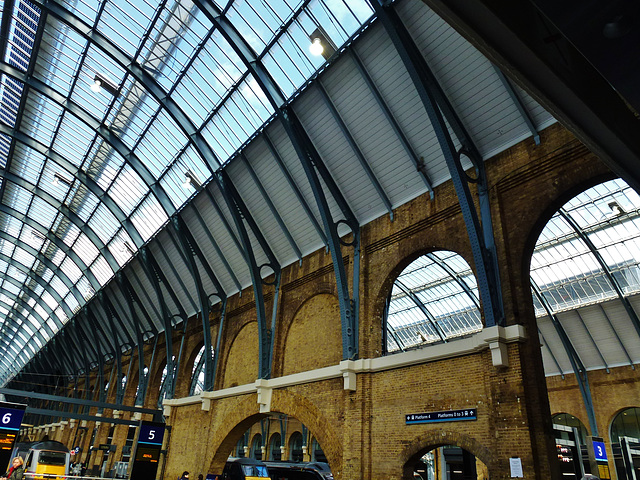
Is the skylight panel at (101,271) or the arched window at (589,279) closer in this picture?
the arched window at (589,279)

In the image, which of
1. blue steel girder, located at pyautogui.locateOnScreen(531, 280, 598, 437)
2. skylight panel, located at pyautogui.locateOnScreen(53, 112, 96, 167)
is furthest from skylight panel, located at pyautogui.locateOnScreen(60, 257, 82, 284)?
blue steel girder, located at pyautogui.locateOnScreen(531, 280, 598, 437)

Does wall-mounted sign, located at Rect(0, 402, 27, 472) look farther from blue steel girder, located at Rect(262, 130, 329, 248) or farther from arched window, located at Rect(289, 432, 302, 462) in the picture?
arched window, located at Rect(289, 432, 302, 462)

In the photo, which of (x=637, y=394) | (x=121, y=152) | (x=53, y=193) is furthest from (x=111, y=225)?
(x=637, y=394)

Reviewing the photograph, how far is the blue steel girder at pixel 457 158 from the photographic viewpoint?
13117 millimetres

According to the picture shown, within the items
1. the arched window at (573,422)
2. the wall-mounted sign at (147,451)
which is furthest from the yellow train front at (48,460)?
the arched window at (573,422)

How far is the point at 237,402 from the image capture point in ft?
73.2

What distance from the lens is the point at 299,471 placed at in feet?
75.2

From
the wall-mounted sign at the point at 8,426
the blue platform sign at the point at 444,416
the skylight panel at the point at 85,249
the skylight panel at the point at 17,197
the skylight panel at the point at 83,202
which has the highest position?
the skylight panel at the point at 17,197

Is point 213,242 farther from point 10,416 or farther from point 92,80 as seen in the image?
point 10,416

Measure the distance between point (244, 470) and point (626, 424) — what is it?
23435 mm

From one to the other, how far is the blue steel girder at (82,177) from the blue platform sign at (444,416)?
1981 cm

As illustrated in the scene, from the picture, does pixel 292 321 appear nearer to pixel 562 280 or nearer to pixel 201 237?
pixel 201 237

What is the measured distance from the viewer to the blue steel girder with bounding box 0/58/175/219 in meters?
23.7

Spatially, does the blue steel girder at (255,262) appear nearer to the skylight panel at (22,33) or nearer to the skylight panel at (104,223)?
the skylight panel at (22,33)
